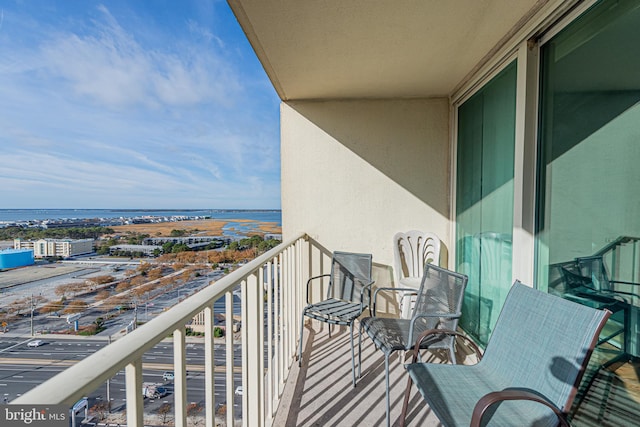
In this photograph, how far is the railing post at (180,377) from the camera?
817 mm

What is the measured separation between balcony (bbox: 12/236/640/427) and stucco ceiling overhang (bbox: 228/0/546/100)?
1.52 m

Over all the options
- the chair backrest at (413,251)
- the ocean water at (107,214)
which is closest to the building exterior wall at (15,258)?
the ocean water at (107,214)

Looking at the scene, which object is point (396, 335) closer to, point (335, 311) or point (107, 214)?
point (335, 311)

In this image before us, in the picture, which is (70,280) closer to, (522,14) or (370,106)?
(370,106)

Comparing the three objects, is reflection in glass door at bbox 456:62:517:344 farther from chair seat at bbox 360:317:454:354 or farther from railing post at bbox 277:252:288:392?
railing post at bbox 277:252:288:392

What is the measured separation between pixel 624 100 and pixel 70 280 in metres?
3.17

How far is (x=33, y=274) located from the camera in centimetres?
195

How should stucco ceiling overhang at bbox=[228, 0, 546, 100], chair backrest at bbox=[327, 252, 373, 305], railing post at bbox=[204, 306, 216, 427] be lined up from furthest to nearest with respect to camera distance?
chair backrest at bbox=[327, 252, 373, 305] < stucco ceiling overhang at bbox=[228, 0, 546, 100] < railing post at bbox=[204, 306, 216, 427]

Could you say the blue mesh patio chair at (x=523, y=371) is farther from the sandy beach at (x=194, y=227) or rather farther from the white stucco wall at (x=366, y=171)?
the sandy beach at (x=194, y=227)

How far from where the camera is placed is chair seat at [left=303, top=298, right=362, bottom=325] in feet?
8.18

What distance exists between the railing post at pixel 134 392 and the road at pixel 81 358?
0.04ft

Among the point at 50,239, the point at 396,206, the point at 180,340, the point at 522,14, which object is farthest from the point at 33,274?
the point at 522,14

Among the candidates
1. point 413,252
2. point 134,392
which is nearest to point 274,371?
point 134,392

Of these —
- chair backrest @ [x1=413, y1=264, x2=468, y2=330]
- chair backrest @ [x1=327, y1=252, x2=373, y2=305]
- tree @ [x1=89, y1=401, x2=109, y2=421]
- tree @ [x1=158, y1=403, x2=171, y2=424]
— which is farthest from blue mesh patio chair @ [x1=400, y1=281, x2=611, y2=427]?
chair backrest @ [x1=327, y1=252, x2=373, y2=305]
